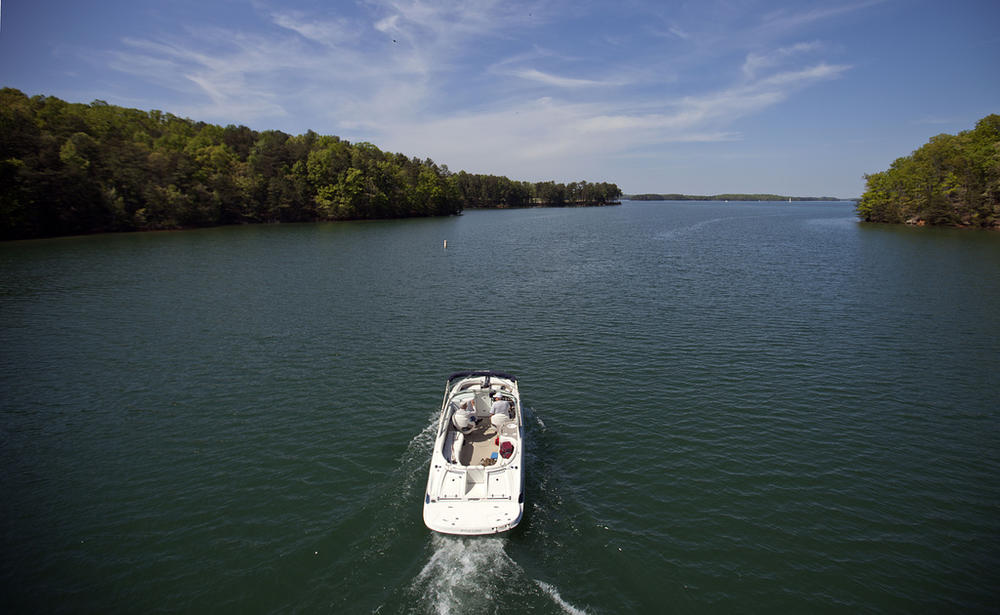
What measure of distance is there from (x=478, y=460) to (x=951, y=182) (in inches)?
5060

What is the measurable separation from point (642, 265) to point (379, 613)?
56.1 m

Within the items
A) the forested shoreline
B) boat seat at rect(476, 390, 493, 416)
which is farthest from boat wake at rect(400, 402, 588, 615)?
the forested shoreline

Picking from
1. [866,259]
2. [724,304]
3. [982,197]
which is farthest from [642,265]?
[982,197]

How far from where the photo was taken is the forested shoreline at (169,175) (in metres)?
82.4

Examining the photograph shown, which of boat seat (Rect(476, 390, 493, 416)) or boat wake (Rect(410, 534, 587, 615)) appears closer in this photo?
boat wake (Rect(410, 534, 587, 615))

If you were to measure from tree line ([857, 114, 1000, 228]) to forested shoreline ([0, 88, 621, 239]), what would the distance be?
134 meters

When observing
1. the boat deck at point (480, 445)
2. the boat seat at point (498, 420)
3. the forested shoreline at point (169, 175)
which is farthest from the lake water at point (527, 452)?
the forested shoreline at point (169, 175)

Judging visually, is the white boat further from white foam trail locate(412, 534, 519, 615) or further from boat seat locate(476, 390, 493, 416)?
white foam trail locate(412, 534, 519, 615)

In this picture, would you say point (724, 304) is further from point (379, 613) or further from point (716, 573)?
point (379, 613)

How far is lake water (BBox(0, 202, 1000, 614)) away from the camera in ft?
40.7

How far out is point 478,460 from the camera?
16375 mm

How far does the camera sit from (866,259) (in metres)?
62.7

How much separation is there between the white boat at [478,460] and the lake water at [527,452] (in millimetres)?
922

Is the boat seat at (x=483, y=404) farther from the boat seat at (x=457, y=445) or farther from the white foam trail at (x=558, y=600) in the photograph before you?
the white foam trail at (x=558, y=600)
